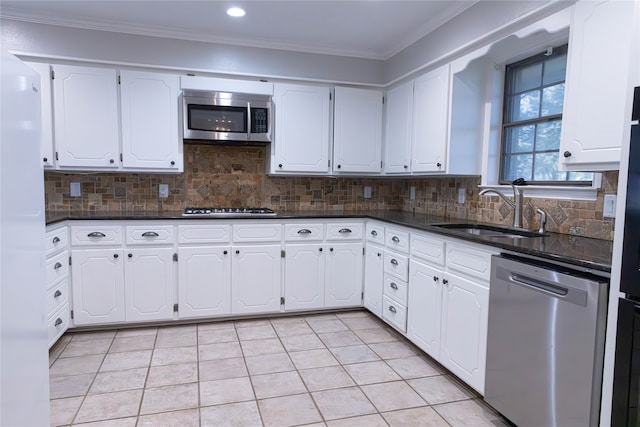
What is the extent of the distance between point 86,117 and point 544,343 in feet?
11.3

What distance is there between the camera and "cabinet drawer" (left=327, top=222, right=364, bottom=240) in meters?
3.54

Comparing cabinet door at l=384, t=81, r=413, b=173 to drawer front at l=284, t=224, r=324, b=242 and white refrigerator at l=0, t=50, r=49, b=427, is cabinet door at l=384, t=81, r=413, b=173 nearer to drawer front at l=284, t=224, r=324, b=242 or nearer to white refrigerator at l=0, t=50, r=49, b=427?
drawer front at l=284, t=224, r=324, b=242

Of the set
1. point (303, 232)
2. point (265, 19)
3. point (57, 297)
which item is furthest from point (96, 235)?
point (265, 19)

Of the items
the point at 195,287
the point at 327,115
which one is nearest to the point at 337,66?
the point at 327,115

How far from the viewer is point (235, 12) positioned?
298 cm

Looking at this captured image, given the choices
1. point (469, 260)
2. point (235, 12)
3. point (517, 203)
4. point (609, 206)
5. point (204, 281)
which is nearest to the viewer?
point (609, 206)

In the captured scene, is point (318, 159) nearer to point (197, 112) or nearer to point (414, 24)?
point (197, 112)

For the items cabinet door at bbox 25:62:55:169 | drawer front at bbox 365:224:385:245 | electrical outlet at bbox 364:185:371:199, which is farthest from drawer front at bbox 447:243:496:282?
cabinet door at bbox 25:62:55:169

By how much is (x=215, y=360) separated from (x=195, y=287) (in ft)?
2.55

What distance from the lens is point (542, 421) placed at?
5.66ft

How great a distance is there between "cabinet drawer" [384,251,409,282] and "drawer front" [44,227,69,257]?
2.39 m

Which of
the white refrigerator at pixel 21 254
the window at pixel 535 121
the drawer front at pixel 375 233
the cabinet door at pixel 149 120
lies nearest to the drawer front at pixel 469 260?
the window at pixel 535 121

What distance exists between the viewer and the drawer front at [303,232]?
344 cm

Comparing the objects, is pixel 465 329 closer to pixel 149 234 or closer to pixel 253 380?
pixel 253 380
